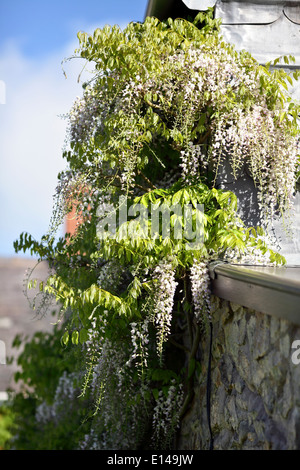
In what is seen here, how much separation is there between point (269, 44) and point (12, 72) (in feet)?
5.56

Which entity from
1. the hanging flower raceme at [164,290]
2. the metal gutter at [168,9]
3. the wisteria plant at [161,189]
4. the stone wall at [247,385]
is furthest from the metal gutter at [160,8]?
the stone wall at [247,385]

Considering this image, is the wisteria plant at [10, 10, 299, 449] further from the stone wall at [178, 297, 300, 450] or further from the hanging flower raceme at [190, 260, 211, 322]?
the stone wall at [178, 297, 300, 450]

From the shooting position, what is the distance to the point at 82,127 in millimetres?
3154

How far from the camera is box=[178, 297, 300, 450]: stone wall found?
178 centimetres

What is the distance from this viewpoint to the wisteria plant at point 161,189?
2668 millimetres

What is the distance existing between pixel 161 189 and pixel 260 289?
3.41 feet

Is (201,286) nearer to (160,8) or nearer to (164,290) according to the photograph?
(164,290)

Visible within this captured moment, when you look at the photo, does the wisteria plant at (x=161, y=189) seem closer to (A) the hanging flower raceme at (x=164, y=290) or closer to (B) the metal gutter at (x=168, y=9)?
(A) the hanging flower raceme at (x=164, y=290)

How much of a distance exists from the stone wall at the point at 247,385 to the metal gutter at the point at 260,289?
5 cm

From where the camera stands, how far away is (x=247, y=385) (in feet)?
7.21

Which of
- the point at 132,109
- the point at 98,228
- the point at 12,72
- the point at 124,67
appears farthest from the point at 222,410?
the point at 12,72

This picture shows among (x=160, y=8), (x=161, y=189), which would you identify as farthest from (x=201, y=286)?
(x=160, y=8)

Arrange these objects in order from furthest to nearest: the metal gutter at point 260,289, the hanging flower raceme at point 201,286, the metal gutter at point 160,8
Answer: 1. the metal gutter at point 160,8
2. the hanging flower raceme at point 201,286
3. the metal gutter at point 260,289

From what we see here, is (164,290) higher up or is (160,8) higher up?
(160,8)
